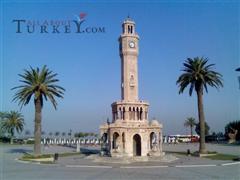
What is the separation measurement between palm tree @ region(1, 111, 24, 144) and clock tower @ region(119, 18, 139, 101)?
2149 inches

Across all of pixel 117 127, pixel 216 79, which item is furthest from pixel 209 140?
pixel 117 127

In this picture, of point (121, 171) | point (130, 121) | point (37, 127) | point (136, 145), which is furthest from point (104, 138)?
point (121, 171)

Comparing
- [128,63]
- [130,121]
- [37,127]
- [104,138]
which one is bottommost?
[104,138]

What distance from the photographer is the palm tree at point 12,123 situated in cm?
9697

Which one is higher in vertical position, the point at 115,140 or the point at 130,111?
the point at 130,111

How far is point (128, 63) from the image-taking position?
52.9 m

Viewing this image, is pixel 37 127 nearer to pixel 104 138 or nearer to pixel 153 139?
pixel 104 138

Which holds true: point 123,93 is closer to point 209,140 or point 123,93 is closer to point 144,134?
point 144,134

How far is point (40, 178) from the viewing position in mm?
25391

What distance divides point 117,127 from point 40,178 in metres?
23.9

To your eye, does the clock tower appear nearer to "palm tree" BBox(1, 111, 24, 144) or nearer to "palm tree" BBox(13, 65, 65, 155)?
"palm tree" BBox(13, 65, 65, 155)

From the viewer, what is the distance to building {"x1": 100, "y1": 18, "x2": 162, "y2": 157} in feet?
162

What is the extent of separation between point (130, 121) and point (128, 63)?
9390mm

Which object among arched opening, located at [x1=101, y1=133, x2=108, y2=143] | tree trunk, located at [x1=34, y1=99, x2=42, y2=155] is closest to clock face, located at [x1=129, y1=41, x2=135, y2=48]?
arched opening, located at [x1=101, y1=133, x2=108, y2=143]
